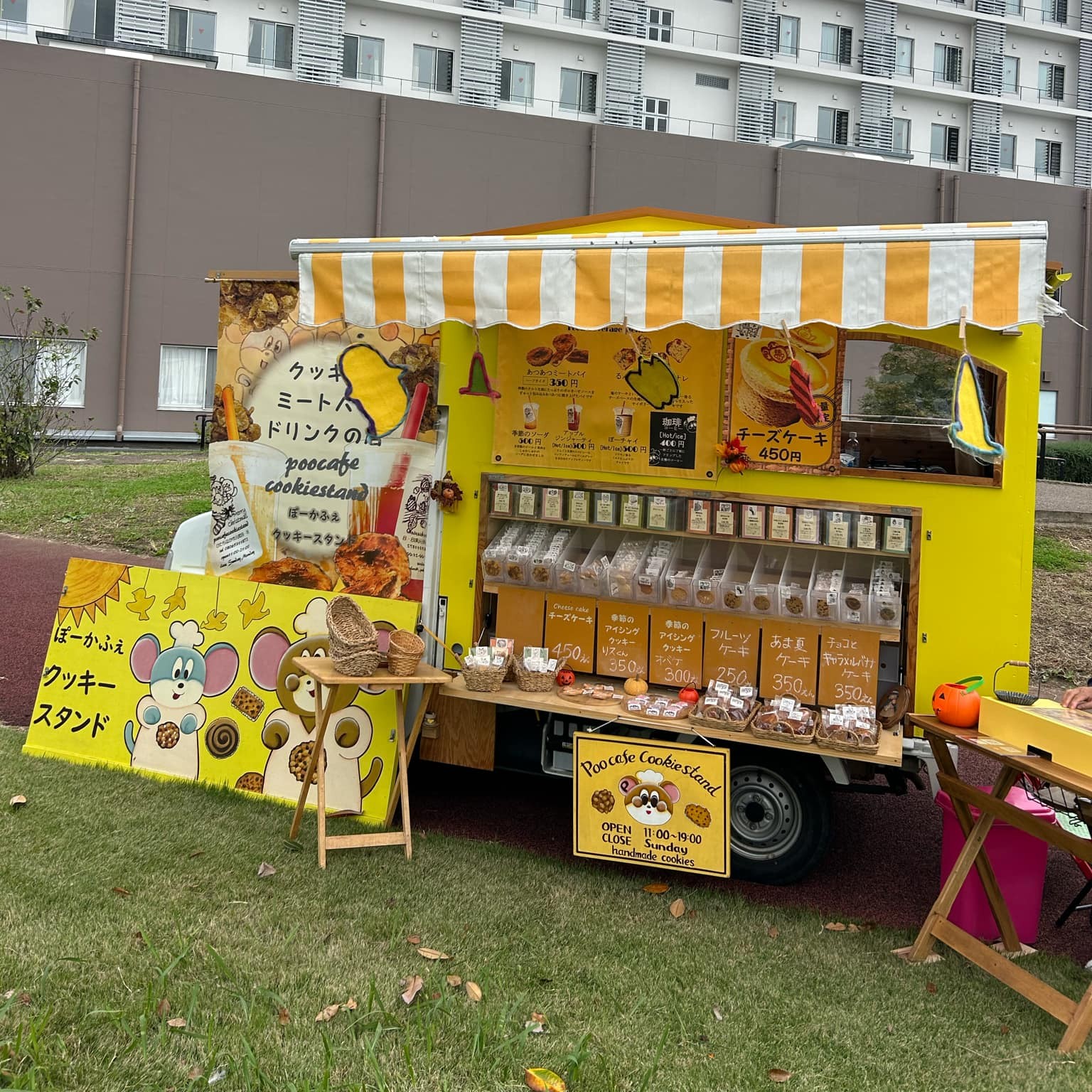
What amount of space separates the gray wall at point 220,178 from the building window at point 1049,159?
45.8 feet

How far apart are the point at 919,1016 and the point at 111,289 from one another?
21.8m

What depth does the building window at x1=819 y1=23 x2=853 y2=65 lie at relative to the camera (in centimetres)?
3139

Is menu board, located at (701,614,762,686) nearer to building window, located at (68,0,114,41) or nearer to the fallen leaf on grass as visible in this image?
the fallen leaf on grass

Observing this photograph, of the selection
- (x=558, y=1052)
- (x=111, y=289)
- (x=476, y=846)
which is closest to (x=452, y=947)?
(x=558, y=1052)

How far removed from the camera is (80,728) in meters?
5.26

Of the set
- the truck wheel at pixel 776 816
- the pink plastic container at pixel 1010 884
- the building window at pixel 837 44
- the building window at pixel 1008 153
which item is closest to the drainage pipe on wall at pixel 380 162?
the building window at pixel 837 44

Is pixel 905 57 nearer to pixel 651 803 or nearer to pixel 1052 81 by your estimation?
pixel 1052 81

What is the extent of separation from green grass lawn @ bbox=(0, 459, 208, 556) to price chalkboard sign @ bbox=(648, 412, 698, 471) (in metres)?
8.37

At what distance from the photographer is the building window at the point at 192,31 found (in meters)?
26.0

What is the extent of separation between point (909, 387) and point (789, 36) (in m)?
29.9

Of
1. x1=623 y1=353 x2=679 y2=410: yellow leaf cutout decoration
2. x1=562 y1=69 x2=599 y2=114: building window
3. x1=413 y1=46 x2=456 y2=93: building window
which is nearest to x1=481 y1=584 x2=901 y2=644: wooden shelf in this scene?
x1=623 y1=353 x2=679 y2=410: yellow leaf cutout decoration

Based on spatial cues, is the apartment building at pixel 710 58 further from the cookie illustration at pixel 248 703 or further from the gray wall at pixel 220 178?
the cookie illustration at pixel 248 703

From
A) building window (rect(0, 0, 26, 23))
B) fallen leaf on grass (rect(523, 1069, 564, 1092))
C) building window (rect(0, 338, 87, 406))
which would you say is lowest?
fallen leaf on grass (rect(523, 1069, 564, 1092))

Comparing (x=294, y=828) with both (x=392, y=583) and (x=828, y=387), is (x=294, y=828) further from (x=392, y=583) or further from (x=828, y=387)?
(x=828, y=387)
